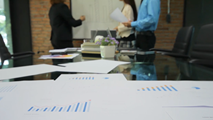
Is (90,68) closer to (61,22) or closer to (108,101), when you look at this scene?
(108,101)

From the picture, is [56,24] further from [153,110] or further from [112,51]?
→ [153,110]

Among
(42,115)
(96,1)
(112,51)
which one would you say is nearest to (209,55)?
(112,51)

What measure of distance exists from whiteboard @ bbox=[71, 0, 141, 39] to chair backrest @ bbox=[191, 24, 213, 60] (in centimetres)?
245

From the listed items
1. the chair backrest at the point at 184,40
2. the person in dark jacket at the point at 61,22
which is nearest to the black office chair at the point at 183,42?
the chair backrest at the point at 184,40

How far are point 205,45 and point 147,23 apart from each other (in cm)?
83

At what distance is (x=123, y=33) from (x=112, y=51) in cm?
142

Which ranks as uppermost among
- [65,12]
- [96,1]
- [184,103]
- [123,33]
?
[96,1]

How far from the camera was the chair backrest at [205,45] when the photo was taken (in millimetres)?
1323

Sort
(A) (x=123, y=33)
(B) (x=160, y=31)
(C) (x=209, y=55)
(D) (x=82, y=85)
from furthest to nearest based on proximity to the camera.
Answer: (B) (x=160, y=31)
(A) (x=123, y=33)
(C) (x=209, y=55)
(D) (x=82, y=85)

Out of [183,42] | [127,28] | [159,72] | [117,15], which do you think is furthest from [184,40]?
[159,72]

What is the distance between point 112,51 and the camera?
1.21m

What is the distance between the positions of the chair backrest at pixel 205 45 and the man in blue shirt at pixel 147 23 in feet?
2.29

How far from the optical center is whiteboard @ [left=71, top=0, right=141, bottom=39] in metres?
3.73

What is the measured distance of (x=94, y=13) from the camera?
3775mm
